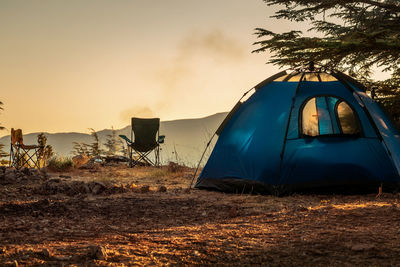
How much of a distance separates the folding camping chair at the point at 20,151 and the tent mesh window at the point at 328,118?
7.22 meters

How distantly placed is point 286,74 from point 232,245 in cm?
415

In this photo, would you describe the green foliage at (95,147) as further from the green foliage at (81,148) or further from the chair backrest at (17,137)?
the chair backrest at (17,137)

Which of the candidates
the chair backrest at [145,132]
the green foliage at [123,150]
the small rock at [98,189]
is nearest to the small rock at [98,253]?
the small rock at [98,189]

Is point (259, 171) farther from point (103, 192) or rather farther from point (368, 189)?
point (103, 192)

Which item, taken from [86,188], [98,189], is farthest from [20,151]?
[98,189]

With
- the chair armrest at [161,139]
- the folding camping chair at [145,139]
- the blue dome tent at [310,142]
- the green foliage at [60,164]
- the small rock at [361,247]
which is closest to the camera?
the small rock at [361,247]

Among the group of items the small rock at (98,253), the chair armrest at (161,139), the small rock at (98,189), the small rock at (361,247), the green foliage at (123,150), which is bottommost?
the small rock at (361,247)

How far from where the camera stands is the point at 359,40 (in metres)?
5.37

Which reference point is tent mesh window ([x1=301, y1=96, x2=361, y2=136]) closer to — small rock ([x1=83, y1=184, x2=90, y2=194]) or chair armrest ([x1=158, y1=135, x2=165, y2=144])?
small rock ([x1=83, y1=184, x2=90, y2=194])

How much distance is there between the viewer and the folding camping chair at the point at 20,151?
9.99m

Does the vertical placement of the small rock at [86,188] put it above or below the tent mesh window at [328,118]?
below

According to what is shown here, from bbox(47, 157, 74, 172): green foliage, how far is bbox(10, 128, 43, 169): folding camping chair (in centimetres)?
37

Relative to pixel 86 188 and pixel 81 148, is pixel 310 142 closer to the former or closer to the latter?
pixel 86 188

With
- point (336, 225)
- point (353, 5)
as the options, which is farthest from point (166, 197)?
point (353, 5)
